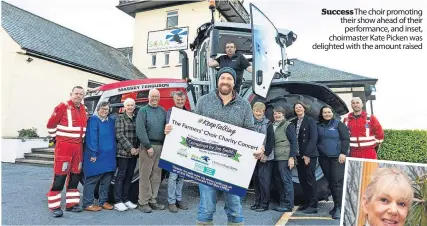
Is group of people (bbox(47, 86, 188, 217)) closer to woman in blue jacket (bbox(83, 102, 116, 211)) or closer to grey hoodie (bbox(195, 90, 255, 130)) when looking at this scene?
woman in blue jacket (bbox(83, 102, 116, 211))

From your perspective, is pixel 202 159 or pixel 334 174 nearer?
pixel 202 159

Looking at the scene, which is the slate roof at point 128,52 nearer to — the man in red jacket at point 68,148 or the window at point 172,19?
the window at point 172,19

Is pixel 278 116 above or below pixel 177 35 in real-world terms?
below

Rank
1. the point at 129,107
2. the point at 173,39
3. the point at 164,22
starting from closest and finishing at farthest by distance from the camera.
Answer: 1. the point at 129,107
2. the point at 173,39
3. the point at 164,22

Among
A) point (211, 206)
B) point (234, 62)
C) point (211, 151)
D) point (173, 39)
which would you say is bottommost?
point (211, 206)

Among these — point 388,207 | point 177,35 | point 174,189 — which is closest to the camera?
point 388,207

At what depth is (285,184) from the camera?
304 cm

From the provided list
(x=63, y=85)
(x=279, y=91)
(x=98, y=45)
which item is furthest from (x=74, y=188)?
(x=98, y=45)

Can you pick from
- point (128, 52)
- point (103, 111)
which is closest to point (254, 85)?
point (103, 111)

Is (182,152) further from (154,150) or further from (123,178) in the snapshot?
(123,178)

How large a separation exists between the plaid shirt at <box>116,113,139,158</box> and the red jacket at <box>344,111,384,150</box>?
2.23 meters

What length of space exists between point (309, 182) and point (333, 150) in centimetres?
40

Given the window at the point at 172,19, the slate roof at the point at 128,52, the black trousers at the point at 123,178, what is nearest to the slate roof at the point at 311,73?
the black trousers at the point at 123,178

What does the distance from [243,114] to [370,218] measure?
98 centimetres
